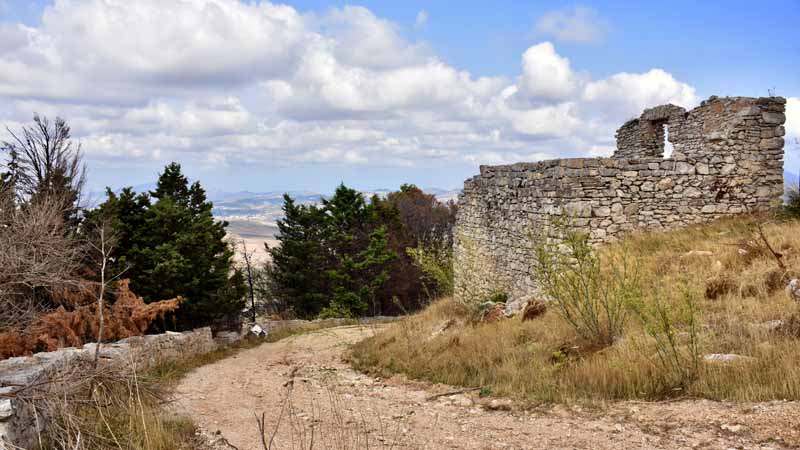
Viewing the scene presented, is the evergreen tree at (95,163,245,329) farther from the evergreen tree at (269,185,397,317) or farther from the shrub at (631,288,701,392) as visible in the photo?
the shrub at (631,288,701,392)

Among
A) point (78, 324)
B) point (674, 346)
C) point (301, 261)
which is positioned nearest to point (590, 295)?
point (674, 346)

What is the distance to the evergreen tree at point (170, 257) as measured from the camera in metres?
17.4

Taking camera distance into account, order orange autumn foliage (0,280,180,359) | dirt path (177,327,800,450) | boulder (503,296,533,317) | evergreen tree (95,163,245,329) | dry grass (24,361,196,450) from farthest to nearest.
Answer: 1. evergreen tree (95,163,245,329)
2. orange autumn foliage (0,280,180,359)
3. boulder (503,296,533,317)
4. dry grass (24,361,196,450)
5. dirt path (177,327,800,450)

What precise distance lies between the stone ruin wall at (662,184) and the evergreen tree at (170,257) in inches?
449

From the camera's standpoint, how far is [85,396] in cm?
473

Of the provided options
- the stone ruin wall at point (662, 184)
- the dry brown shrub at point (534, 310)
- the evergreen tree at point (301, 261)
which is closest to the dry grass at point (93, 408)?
the dry brown shrub at point (534, 310)

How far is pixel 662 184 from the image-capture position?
32.6ft

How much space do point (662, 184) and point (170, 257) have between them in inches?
571

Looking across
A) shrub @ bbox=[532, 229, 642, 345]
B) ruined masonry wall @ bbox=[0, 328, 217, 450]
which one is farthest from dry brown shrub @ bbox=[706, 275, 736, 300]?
ruined masonry wall @ bbox=[0, 328, 217, 450]

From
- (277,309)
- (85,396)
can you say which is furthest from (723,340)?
(277,309)

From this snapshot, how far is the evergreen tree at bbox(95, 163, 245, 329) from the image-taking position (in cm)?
1736

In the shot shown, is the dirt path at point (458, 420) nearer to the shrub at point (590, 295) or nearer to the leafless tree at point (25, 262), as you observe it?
the shrub at point (590, 295)

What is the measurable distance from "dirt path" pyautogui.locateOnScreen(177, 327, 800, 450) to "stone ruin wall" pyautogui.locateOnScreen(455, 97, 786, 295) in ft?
14.2

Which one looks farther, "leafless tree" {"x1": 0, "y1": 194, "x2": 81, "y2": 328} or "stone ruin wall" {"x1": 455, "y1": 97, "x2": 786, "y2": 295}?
"stone ruin wall" {"x1": 455, "y1": 97, "x2": 786, "y2": 295}
